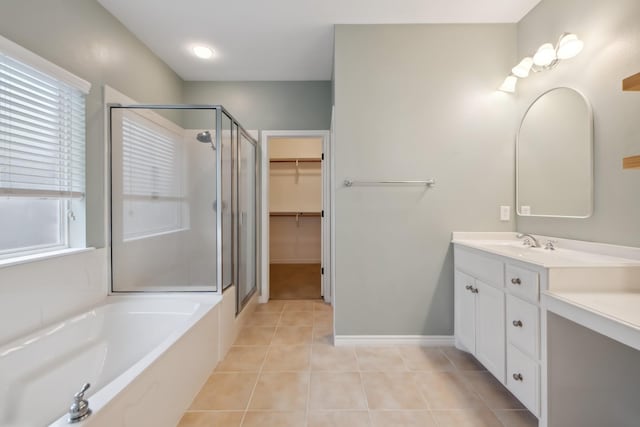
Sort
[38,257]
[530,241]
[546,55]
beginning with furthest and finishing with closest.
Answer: [530,241] < [546,55] < [38,257]

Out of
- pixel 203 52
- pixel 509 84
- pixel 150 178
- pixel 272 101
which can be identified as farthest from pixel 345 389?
pixel 203 52

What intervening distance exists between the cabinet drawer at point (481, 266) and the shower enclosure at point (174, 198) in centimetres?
185

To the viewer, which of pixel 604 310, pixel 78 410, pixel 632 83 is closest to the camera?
pixel 78 410

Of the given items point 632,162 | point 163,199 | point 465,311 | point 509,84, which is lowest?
point 465,311

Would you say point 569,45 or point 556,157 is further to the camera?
point 556,157

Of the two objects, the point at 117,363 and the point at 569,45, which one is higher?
the point at 569,45

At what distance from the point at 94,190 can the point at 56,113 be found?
20.5 inches

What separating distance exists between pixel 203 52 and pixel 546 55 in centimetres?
276

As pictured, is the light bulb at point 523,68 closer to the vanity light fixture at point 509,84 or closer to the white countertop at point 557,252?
the vanity light fixture at point 509,84

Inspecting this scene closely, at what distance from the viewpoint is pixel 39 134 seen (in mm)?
1573

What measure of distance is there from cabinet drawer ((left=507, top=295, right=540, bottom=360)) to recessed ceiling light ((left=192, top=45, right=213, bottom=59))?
10.1 feet

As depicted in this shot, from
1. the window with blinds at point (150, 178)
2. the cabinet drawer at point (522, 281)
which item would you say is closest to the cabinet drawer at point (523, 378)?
the cabinet drawer at point (522, 281)

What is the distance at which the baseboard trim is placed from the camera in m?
2.23

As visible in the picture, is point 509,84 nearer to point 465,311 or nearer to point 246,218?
point 465,311
